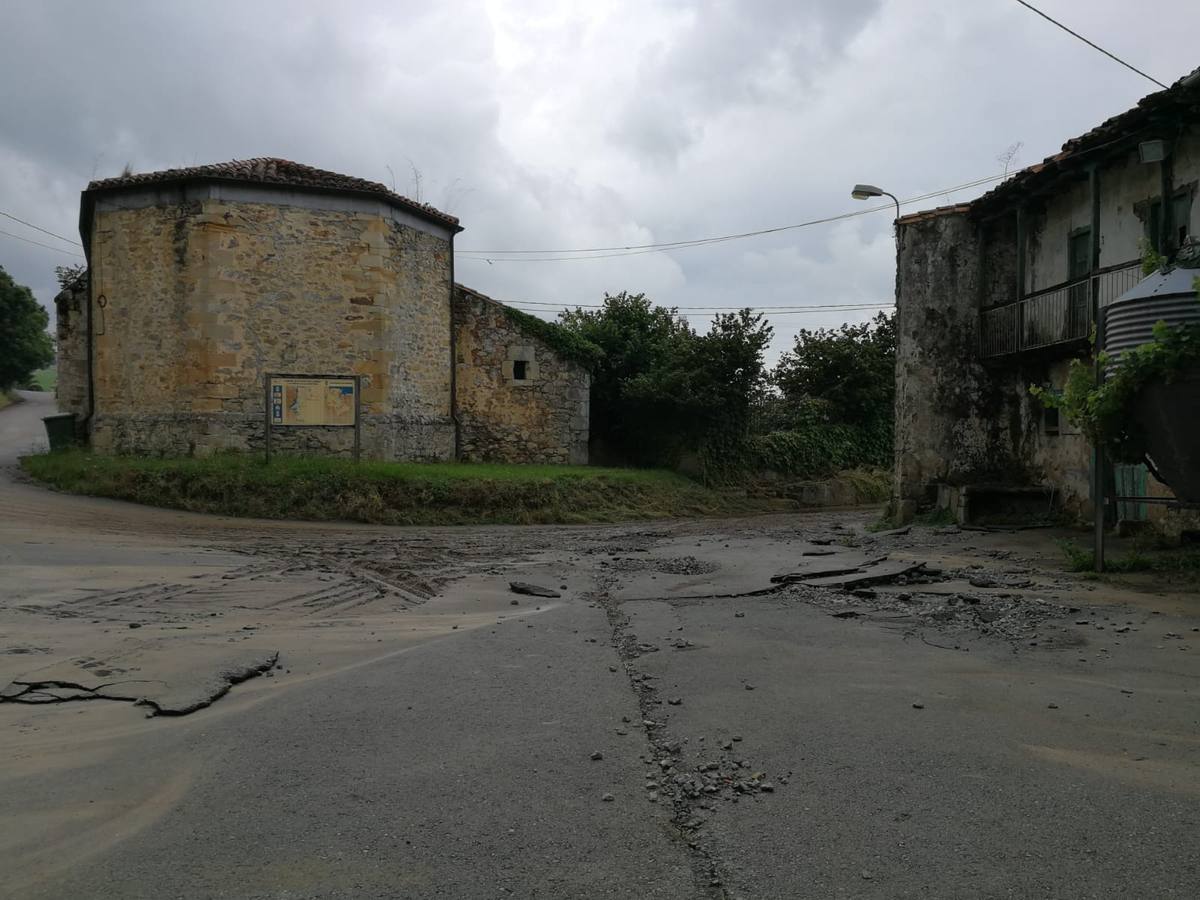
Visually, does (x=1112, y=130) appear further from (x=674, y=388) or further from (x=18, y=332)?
(x=18, y=332)

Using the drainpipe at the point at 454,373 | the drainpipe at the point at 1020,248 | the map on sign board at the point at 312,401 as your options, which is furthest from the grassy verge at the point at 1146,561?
the drainpipe at the point at 454,373

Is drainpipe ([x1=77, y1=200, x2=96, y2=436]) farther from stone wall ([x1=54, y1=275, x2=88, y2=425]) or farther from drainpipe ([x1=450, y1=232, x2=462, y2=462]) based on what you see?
drainpipe ([x1=450, y1=232, x2=462, y2=462])

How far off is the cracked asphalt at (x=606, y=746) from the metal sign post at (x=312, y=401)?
980cm

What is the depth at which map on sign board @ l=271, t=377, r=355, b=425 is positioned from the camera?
17.8 metres

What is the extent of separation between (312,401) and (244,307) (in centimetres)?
342

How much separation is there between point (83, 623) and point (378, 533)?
8463 mm

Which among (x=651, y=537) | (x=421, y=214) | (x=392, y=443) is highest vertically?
(x=421, y=214)

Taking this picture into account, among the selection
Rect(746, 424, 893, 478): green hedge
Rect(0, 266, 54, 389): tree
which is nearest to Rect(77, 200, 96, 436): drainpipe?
Rect(746, 424, 893, 478): green hedge

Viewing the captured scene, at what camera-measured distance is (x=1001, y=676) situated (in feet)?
16.5

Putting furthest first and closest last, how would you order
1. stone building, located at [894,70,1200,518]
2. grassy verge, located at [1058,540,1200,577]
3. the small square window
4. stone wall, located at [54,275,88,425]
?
stone wall, located at [54,275,88,425]
the small square window
stone building, located at [894,70,1200,518]
grassy verge, located at [1058,540,1200,577]

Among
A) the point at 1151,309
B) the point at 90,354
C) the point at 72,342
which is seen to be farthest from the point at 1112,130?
the point at 72,342

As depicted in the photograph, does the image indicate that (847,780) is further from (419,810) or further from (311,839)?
(311,839)

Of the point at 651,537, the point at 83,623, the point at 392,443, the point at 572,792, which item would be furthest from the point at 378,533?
the point at 572,792

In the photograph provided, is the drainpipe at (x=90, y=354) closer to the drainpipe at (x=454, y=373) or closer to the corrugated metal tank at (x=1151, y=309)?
the drainpipe at (x=454, y=373)
